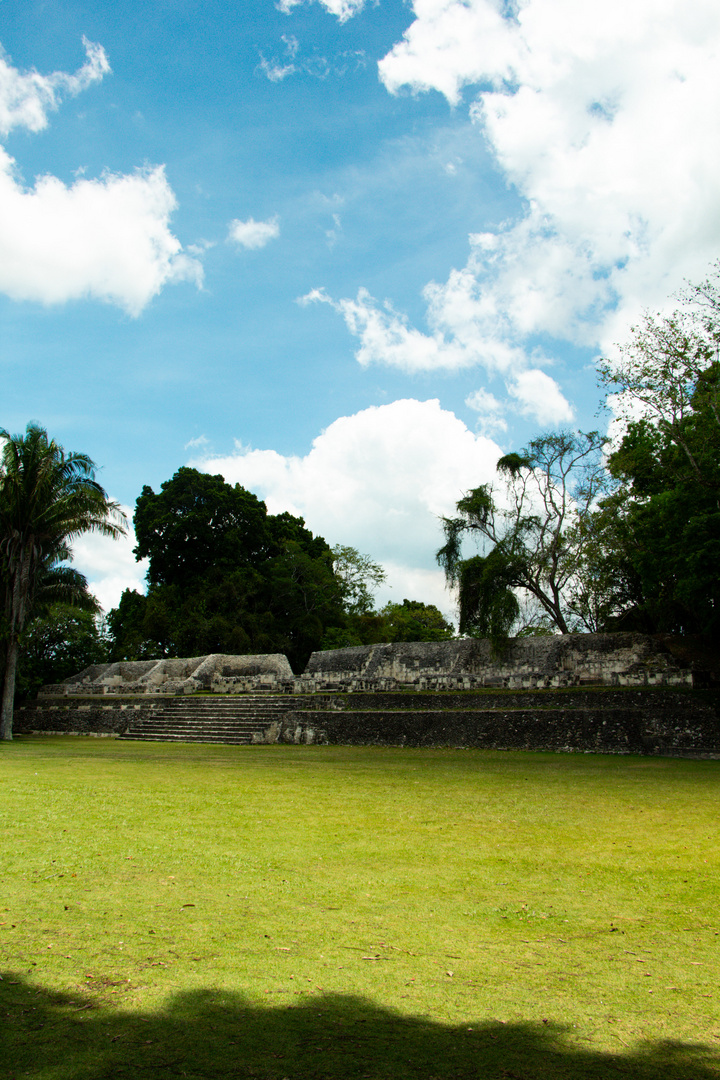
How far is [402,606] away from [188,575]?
1358cm

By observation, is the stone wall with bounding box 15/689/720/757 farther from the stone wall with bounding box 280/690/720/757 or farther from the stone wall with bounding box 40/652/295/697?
the stone wall with bounding box 40/652/295/697

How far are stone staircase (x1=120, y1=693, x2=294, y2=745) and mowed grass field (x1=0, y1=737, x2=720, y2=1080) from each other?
10858 millimetres

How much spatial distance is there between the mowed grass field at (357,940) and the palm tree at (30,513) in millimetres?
11745

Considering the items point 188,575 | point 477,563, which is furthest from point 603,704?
point 188,575

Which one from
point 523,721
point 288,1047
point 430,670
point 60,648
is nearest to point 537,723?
point 523,721

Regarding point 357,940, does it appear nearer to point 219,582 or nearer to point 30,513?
point 30,513

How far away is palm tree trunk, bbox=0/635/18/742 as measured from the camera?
16.9m

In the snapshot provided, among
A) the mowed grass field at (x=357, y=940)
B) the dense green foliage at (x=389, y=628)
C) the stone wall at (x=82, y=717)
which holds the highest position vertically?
the dense green foliage at (x=389, y=628)

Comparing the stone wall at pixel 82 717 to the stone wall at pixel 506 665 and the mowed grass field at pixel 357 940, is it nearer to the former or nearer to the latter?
the stone wall at pixel 506 665

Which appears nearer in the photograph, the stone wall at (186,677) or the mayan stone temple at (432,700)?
the mayan stone temple at (432,700)

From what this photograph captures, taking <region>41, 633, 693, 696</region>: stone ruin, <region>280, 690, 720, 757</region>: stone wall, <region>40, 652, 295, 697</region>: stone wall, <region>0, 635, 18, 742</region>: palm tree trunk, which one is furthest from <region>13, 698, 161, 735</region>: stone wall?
<region>280, 690, 720, 757</region>: stone wall

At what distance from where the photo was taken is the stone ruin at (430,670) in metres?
17.2

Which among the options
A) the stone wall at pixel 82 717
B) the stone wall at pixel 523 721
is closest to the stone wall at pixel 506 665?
the stone wall at pixel 523 721

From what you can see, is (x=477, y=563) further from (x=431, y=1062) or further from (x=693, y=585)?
(x=431, y=1062)
